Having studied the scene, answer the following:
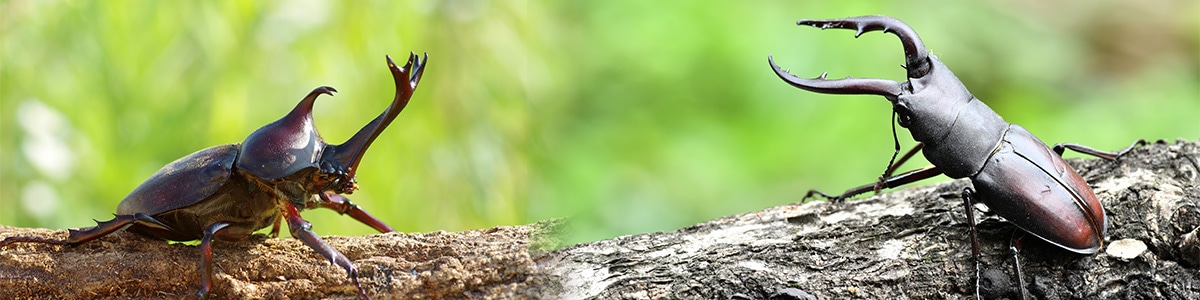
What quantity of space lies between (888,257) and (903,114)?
1.05 feet

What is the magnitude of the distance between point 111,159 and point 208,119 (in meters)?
0.45

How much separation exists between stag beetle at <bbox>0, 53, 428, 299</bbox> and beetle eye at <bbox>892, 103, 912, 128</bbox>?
3.31 ft

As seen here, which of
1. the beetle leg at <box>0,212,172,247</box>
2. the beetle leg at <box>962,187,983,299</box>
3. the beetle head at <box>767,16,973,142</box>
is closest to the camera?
the beetle leg at <box>0,212,172,247</box>

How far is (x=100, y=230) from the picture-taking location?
6.07ft

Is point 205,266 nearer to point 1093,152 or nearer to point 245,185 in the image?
point 245,185

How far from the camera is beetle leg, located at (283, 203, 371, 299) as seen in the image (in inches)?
68.1

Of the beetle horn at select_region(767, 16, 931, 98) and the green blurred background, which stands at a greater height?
the green blurred background

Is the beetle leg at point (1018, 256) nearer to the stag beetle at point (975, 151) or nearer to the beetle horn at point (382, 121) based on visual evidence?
the stag beetle at point (975, 151)

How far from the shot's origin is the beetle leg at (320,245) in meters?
1.73

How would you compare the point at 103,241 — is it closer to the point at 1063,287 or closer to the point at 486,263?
the point at 486,263

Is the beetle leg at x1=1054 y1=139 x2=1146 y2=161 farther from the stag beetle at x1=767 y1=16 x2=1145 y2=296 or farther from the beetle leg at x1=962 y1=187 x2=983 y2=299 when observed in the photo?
the beetle leg at x1=962 y1=187 x2=983 y2=299

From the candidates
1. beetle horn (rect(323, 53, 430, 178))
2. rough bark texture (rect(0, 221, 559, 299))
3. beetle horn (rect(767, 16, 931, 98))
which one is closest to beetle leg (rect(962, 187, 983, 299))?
beetle horn (rect(767, 16, 931, 98))

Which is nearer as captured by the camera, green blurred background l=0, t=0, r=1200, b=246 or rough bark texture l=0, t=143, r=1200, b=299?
rough bark texture l=0, t=143, r=1200, b=299

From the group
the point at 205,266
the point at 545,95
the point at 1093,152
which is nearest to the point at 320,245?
the point at 205,266
